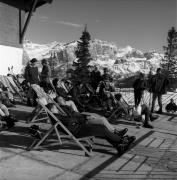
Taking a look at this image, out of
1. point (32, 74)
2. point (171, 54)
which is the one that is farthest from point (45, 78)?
point (171, 54)

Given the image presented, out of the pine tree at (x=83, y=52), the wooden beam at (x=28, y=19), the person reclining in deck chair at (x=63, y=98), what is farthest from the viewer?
the pine tree at (x=83, y=52)

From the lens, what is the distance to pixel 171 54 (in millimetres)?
→ 55562

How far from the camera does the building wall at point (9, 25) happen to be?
15000 mm

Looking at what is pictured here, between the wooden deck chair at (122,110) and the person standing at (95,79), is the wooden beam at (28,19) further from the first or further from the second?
the wooden deck chair at (122,110)

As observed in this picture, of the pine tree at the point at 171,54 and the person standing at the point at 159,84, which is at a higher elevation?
the pine tree at the point at 171,54

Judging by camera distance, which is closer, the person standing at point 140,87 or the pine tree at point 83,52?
the person standing at point 140,87

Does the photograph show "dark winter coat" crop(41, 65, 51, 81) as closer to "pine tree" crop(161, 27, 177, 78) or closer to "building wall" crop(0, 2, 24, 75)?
"building wall" crop(0, 2, 24, 75)

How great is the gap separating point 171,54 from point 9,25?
147 feet

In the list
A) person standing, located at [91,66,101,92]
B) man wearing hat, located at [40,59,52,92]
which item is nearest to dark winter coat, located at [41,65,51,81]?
man wearing hat, located at [40,59,52,92]

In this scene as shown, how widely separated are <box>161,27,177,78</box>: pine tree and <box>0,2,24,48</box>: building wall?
137ft

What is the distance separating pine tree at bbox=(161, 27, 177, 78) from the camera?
5450 centimetres

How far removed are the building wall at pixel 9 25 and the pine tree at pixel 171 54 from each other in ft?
137

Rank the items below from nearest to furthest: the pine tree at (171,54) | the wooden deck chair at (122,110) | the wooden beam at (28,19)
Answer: the wooden deck chair at (122,110)
the wooden beam at (28,19)
the pine tree at (171,54)

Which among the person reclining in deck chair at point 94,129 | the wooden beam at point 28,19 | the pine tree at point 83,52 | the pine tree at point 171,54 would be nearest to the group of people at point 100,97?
the person reclining in deck chair at point 94,129
